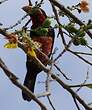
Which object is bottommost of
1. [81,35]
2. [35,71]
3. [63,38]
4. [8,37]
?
[35,71]

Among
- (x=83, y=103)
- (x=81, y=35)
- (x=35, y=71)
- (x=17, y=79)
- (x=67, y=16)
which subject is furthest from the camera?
(x=35, y=71)

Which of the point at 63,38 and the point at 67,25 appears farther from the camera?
the point at 63,38

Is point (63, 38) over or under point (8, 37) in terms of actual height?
under

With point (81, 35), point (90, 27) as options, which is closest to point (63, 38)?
point (81, 35)

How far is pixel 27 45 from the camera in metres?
2.52

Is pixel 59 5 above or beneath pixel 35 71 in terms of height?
above

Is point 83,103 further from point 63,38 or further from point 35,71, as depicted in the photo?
point 35,71

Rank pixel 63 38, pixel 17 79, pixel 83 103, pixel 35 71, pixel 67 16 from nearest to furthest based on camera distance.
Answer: pixel 17 79 < pixel 83 103 < pixel 67 16 < pixel 63 38 < pixel 35 71

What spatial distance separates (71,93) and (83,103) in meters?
0.19

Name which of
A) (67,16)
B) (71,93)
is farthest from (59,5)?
(71,93)

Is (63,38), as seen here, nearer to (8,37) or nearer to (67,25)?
(67,25)

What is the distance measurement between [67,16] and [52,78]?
438mm

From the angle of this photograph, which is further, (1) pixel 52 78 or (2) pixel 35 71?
(2) pixel 35 71

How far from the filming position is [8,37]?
2.57 m
